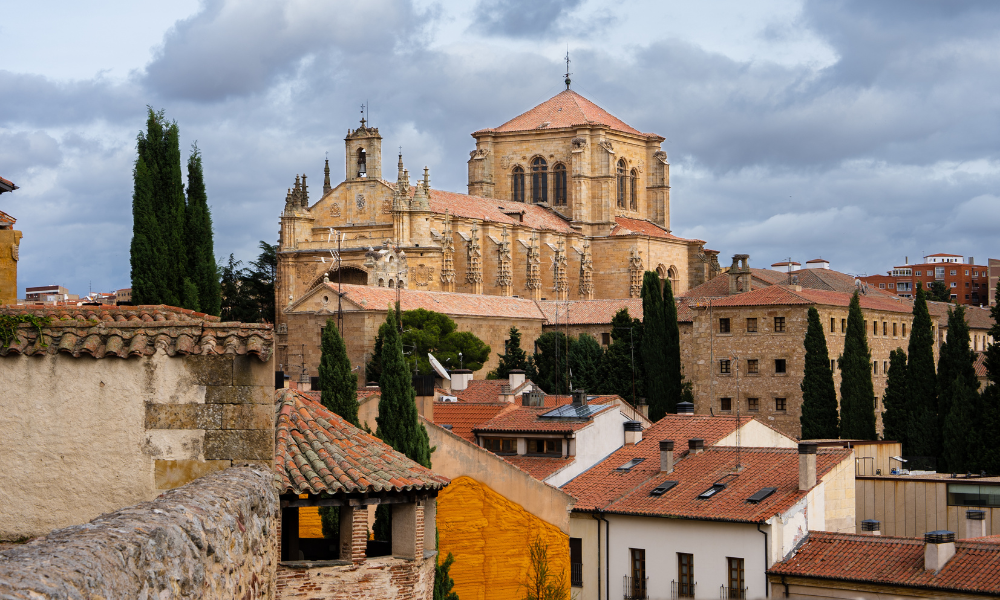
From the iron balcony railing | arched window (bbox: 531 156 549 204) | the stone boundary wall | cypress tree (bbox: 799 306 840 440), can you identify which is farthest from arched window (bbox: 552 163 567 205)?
the stone boundary wall

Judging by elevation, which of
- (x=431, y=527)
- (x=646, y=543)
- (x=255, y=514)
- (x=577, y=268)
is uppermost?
(x=577, y=268)

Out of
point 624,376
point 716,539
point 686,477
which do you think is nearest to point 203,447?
point 716,539

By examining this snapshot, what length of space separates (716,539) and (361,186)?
45824 millimetres

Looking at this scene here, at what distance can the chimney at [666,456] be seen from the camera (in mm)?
28219

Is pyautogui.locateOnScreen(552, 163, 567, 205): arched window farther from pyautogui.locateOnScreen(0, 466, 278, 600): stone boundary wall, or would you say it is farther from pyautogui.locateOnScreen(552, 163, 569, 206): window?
pyautogui.locateOnScreen(0, 466, 278, 600): stone boundary wall

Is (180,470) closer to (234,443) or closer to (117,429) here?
(234,443)

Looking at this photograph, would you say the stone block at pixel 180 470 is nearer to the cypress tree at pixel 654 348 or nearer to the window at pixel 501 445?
the window at pixel 501 445

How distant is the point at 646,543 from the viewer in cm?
2583

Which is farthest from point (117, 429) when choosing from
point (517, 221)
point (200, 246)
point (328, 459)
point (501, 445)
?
point (517, 221)

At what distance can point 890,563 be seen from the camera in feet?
70.1

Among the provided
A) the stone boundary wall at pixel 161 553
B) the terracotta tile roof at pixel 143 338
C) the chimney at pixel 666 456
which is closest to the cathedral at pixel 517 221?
the chimney at pixel 666 456

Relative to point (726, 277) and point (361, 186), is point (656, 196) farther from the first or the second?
point (361, 186)

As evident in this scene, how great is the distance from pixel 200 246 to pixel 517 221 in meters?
49.9

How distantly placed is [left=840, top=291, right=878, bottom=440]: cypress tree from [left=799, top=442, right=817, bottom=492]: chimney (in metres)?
22.2
